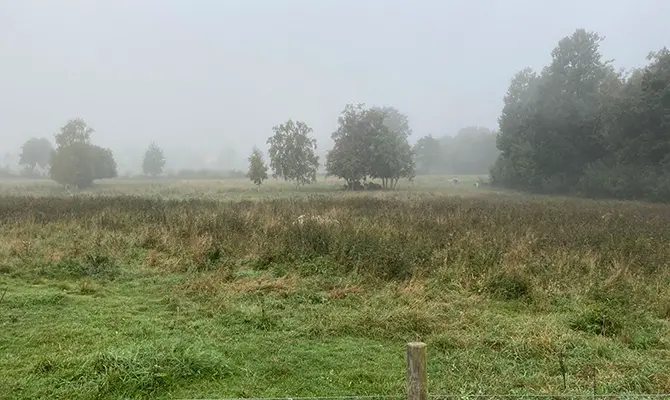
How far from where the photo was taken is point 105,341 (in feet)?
19.9

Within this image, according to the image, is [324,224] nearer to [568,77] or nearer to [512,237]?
[512,237]

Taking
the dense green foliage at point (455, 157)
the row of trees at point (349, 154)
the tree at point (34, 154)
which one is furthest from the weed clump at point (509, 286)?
the tree at point (34, 154)

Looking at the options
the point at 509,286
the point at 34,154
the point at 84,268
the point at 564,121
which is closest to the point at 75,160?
the point at 34,154

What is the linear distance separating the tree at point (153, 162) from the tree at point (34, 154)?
54.2 ft

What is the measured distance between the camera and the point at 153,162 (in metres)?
85.9

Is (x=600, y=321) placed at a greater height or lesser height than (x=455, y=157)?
lesser

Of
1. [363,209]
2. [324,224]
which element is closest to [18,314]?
[324,224]

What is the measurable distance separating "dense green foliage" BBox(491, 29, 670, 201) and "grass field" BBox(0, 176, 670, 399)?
18.6 meters

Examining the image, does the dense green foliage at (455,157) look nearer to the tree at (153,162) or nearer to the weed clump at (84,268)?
the tree at (153,162)

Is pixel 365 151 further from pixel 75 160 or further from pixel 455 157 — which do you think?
pixel 455 157

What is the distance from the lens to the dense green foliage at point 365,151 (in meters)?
47.6

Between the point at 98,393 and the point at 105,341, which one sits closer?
the point at 98,393

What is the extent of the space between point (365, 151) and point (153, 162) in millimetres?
54393

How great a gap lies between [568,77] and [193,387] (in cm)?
4216
